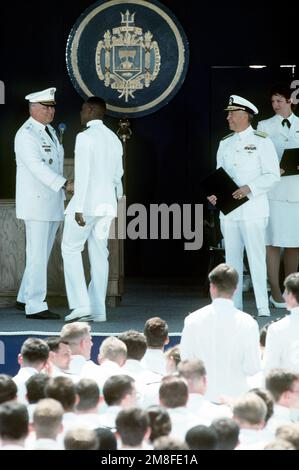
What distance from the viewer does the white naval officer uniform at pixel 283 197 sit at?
8.66m

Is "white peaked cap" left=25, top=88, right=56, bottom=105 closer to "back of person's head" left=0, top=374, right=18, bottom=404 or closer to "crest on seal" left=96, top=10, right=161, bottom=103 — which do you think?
"crest on seal" left=96, top=10, right=161, bottom=103

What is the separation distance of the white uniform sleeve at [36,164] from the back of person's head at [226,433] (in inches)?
162

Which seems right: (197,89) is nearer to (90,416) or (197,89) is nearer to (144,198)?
(144,198)

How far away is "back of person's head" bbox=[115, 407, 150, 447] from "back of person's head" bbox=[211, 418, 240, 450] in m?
0.24

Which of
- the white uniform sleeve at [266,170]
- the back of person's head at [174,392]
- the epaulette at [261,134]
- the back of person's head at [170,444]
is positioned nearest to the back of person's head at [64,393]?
the back of person's head at [174,392]

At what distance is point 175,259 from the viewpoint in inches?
417

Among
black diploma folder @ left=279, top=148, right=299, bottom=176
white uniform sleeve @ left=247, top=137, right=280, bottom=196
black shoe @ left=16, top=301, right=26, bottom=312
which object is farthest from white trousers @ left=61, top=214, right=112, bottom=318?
black diploma folder @ left=279, top=148, right=299, bottom=176

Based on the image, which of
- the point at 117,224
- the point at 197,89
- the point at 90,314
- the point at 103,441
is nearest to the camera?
the point at 103,441

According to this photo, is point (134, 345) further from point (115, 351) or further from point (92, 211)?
point (92, 211)

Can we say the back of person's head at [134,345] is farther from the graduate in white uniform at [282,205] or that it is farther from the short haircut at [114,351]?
the graduate in white uniform at [282,205]

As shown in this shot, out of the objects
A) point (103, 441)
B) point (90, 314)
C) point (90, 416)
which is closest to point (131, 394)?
point (90, 416)

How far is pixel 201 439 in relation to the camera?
4199mm

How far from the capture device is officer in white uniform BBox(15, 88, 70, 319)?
826 centimetres

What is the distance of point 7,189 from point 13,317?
8.03 ft
